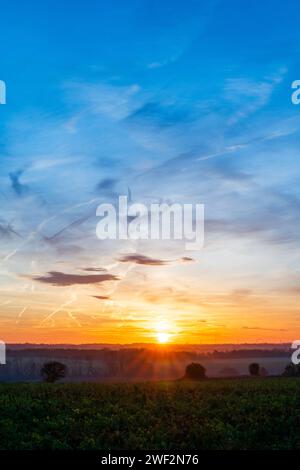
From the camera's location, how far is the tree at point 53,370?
5221 cm

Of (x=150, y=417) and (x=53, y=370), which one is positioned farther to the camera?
(x=53, y=370)

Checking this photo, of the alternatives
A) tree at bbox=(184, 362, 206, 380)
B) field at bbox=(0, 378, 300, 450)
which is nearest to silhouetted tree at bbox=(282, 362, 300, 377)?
tree at bbox=(184, 362, 206, 380)

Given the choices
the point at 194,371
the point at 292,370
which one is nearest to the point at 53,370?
the point at 194,371

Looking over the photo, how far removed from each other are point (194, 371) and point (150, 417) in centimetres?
2780

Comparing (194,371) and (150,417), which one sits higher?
(194,371)

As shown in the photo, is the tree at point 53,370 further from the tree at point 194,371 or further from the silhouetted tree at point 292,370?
the silhouetted tree at point 292,370

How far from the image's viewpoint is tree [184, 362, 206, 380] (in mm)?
53219

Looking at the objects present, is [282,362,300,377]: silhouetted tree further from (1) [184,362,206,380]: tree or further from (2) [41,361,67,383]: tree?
(2) [41,361,67,383]: tree

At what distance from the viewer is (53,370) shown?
5269 cm

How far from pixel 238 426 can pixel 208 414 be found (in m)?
2.16

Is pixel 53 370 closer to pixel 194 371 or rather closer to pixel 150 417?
pixel 194 371

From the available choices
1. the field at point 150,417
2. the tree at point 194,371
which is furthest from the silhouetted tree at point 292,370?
the field at point 150,417

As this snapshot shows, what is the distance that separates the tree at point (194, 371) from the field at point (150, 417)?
60.7 feet

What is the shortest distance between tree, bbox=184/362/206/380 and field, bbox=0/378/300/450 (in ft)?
60.7
